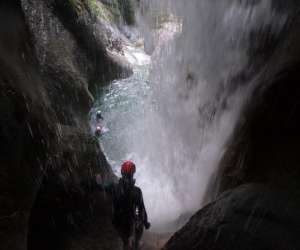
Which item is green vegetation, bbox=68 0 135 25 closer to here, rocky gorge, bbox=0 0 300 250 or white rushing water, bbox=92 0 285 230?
white rushing water, bbox=92 0 285 230

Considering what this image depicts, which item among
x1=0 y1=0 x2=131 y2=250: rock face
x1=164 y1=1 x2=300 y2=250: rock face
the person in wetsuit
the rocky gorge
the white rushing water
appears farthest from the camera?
the white rushing water

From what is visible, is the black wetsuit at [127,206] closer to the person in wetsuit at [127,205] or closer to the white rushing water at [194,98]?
the person in wetsuit at [127,205]

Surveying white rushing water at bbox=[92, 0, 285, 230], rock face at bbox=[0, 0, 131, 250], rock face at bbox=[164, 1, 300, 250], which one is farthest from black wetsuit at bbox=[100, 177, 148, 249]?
white rushing water at bbox=[92, 0, 285, 230]

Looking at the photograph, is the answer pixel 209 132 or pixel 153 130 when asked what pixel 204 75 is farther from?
pixel 153 130

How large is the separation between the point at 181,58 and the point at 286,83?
6.57m

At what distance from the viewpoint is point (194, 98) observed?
407 inches

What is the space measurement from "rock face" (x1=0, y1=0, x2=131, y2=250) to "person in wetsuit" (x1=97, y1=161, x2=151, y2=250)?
1.63m

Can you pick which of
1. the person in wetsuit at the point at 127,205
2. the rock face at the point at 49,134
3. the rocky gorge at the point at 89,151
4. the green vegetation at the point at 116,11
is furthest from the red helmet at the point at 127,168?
the green vegetation at the point at 116,11

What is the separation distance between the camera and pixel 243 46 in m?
8.02

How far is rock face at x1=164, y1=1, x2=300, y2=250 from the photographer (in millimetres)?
3891

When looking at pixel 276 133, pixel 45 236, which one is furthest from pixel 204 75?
pixel 45 236

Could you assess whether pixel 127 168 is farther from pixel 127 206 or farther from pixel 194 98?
Answer: pixel 194 98

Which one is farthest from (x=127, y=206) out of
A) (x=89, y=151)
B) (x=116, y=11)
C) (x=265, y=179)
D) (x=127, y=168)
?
(x=116, y=11)

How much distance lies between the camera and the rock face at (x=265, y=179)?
389cm
